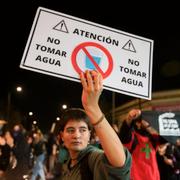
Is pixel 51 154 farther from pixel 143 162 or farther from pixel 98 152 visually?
pixel 98 152

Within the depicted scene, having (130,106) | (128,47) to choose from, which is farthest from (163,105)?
(128,47)

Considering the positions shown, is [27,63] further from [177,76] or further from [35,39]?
[177,76]

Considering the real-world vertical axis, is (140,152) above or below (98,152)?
above

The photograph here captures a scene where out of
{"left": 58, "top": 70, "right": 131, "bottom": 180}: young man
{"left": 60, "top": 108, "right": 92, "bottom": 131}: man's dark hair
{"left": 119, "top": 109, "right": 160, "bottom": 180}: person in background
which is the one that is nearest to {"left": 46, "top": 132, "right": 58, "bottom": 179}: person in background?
{"left": 119, "top": 109, "right": 160, "bottom": 180}: person in background

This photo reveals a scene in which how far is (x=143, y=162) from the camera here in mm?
4500

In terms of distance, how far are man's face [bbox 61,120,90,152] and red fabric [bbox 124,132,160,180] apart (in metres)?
2.03

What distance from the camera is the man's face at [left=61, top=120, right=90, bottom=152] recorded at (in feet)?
7.66

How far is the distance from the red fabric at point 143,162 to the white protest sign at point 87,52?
1.70 m

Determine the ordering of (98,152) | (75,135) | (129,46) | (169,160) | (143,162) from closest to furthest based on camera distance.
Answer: (98,152) < (75,135) < (129,46) < (143,162) < (169,160)

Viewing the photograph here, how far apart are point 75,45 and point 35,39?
0.26m

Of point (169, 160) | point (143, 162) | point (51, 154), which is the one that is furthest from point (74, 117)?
point (51, 154)

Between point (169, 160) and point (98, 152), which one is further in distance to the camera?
point (169, 160)

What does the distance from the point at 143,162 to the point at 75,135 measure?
229 centimetres

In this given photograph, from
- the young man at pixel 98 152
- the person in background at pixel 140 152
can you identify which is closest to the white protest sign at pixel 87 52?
the young man at pixel 98 152
